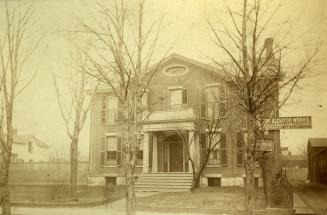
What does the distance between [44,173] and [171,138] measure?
26.7 feet

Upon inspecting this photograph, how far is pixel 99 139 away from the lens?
2144 centimetres

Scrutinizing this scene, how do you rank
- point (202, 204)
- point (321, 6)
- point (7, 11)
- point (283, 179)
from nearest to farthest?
point (321, 6)
point (7, 11)
point (283, 179)
point (202, 204)

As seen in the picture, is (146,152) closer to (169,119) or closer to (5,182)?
(169,119)

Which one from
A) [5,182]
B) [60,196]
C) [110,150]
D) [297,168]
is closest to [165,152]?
[110,150]

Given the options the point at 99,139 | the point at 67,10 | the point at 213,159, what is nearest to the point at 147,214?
the point at 67,10

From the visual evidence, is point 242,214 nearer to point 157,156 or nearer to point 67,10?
point 67,10

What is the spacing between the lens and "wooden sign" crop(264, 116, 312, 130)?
24.2ft

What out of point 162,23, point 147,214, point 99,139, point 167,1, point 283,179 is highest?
point 167,1

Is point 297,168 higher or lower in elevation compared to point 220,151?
lower

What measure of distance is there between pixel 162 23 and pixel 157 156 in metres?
11.3

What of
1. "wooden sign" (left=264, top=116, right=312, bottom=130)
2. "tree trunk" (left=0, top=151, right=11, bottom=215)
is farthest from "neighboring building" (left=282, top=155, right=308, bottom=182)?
"tree trunk" (left=0, top=151, right=11, bottom=215)

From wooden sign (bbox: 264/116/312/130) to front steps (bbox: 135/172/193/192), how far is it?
9118mm

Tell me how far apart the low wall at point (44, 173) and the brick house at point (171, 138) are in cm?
139

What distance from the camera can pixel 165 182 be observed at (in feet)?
55.8
